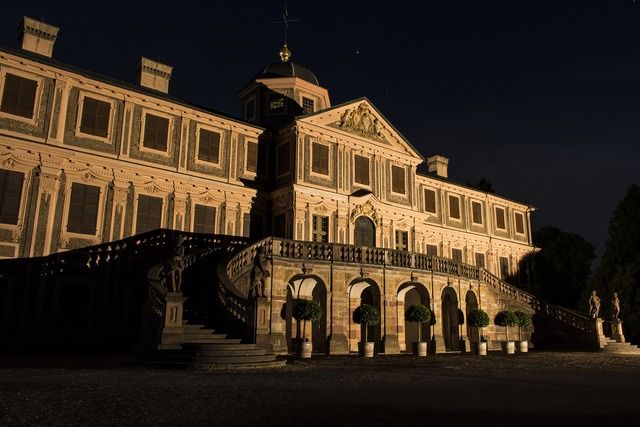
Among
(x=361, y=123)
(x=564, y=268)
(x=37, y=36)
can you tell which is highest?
(x=37, y=36)

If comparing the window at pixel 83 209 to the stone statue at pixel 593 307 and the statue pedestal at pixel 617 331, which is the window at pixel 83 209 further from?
the statue pedestal at pixel 617 331

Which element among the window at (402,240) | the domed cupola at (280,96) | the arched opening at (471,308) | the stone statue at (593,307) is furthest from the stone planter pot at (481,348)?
the domed cupola at (280,96)

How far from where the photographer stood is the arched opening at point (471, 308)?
90.2 ft

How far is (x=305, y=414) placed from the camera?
694 cm

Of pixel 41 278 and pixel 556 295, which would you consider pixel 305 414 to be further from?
pixel 556 295

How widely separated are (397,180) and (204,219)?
13546 mm

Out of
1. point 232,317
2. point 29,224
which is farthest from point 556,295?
point 29,224

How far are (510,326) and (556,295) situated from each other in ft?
98.1

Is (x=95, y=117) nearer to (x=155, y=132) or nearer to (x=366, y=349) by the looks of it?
(x=155, y=132)

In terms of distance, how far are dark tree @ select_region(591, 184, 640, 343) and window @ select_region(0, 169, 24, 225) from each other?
113 feet

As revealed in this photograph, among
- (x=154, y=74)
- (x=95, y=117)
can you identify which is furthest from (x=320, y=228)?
(x=154, y=74)

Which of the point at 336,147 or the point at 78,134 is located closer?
the point at 78,134

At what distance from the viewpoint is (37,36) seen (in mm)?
25781

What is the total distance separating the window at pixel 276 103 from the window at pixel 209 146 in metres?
9.50
